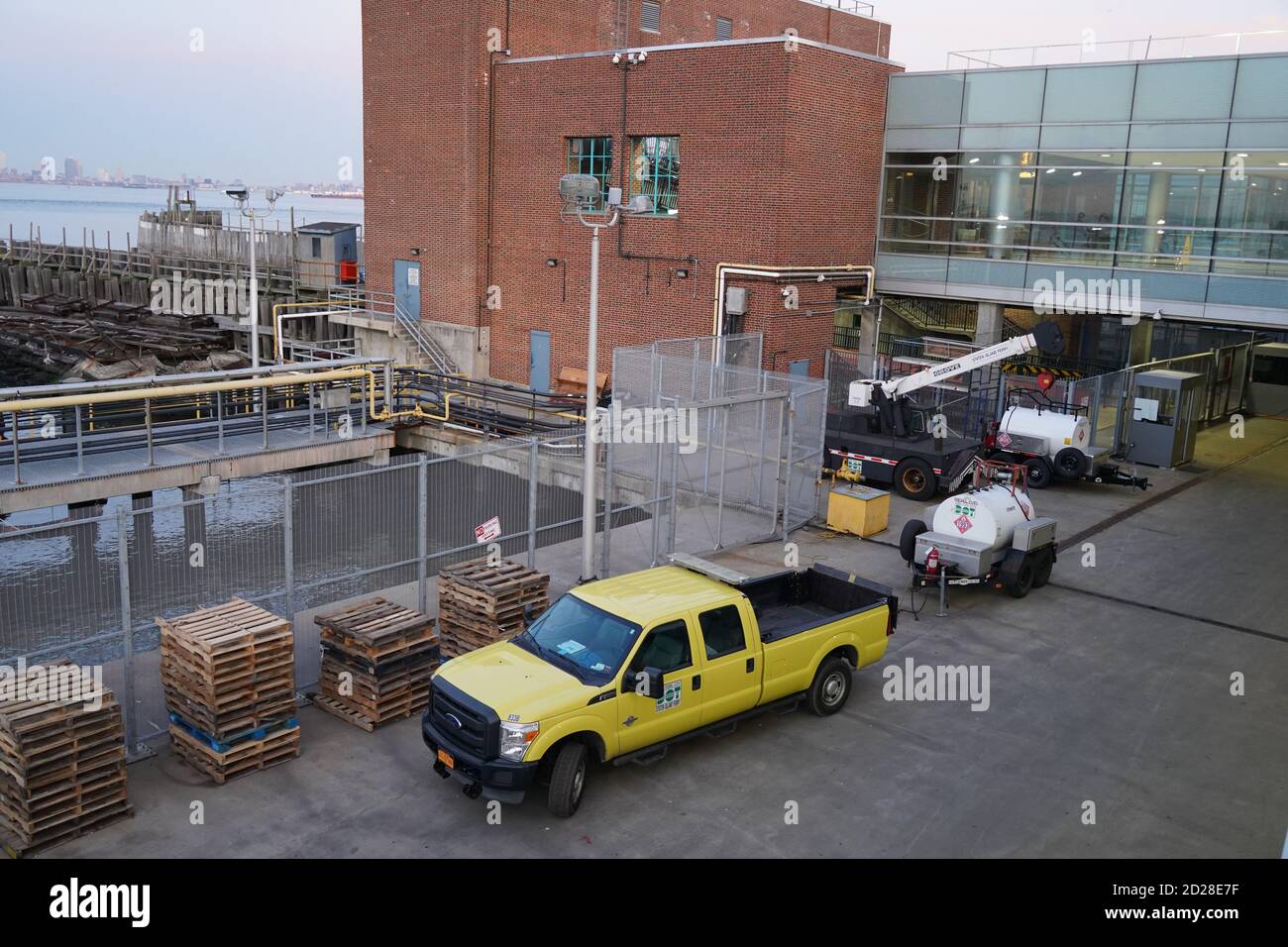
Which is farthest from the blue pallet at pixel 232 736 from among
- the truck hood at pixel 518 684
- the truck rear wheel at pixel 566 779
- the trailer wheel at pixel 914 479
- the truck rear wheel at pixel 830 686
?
the trailer wheel at pixel 914 479

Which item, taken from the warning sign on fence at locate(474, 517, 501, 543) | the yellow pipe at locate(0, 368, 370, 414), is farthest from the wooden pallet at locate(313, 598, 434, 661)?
the yellow pipe at locate(0, 368, 370, 414)

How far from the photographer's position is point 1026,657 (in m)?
15.0

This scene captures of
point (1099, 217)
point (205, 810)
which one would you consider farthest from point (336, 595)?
point (1099, 217)

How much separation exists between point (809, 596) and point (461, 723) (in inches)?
221

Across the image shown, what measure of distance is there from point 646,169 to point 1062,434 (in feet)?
43.3

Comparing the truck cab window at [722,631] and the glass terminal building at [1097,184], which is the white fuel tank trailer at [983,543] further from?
the glass terminal building at [1097,184]

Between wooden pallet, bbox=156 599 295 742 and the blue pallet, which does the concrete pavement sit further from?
wooden pallet, bbox=156 599 295 742

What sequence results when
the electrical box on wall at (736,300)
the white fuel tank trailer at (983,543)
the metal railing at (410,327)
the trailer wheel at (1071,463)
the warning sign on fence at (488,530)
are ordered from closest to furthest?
the warning sign on fence at (488,530) < the white fuel tank trailer at (983,543) < the trailer wheel at (1071,463) < the electrical box on wall at (736,300) < the metal railing at (410,327)

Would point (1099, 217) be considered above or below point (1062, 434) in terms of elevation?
above

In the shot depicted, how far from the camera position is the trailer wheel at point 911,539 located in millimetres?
17234

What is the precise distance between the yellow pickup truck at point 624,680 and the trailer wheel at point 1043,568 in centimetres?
581

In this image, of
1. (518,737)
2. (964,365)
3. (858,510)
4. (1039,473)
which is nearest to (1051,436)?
(1039,473)

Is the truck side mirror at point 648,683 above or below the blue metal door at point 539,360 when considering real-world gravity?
below
